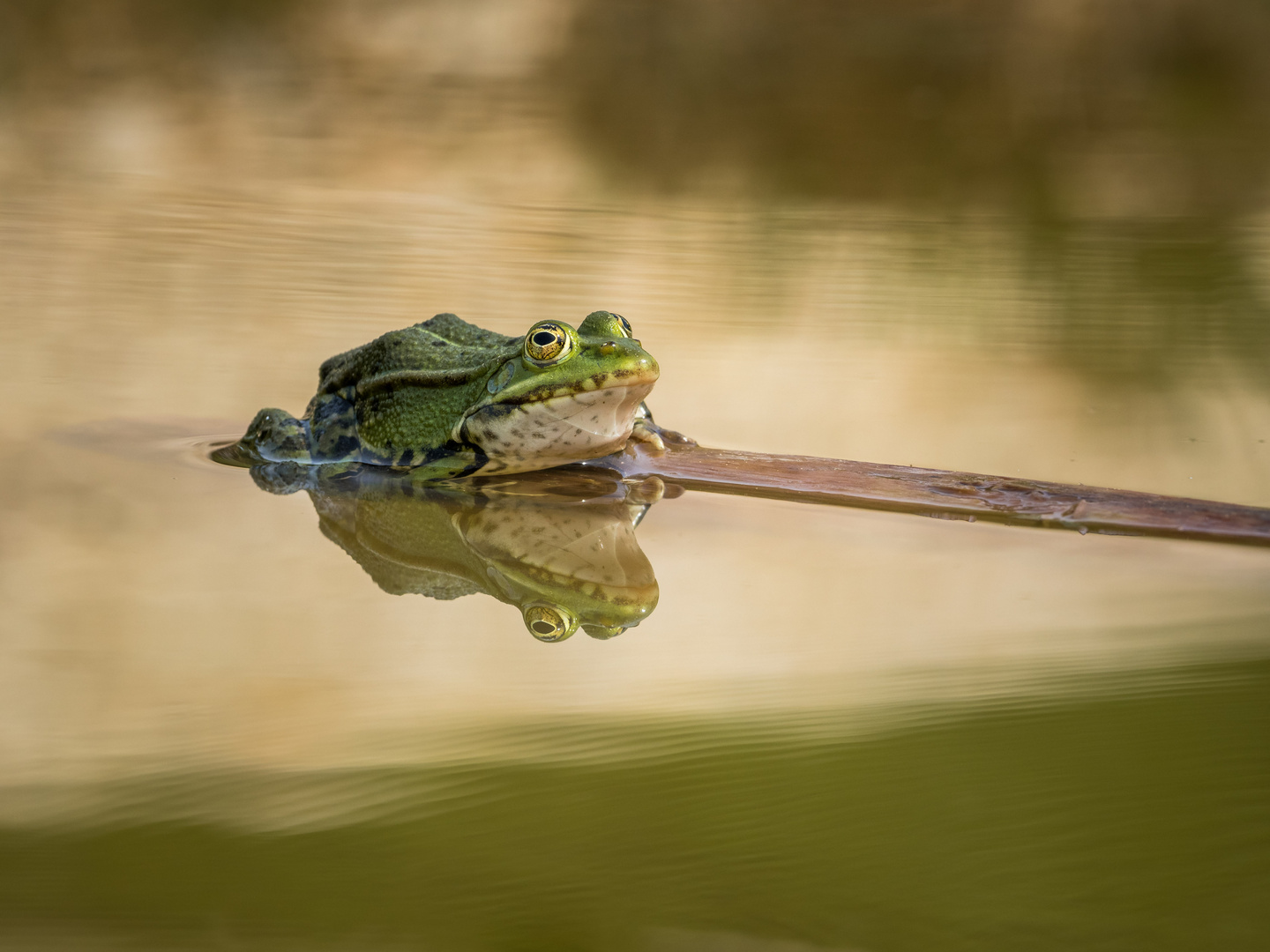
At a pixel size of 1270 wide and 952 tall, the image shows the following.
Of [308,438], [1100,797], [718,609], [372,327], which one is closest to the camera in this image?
[1100,797]

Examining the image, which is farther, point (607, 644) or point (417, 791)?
point (607, 644)

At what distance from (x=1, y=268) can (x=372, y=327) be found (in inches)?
31.6

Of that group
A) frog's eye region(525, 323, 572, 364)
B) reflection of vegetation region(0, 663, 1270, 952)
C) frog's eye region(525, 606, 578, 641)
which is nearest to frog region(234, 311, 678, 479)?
frog's eye region(525, 323, 572, 364)

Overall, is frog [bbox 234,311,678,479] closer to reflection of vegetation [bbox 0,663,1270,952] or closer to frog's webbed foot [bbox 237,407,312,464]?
frog's webbed foot [bbox 237,407,312,464]

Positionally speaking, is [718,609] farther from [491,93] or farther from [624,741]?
[491,93]

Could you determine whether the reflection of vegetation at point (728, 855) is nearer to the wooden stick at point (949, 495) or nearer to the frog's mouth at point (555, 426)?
the wooden stick at point (949, 495)

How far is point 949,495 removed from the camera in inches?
49.9

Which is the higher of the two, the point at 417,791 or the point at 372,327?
the point at 372,327

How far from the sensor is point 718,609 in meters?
0.97

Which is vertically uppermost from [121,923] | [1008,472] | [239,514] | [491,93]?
[491,93]

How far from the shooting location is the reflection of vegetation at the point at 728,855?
1.70ft

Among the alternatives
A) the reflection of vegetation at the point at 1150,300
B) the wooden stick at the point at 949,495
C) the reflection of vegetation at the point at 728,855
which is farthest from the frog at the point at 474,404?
the reflection of vegetation at the point at 1150,300

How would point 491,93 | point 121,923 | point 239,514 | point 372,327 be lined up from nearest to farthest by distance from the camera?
point 121,923 < point 239,514 < point 372,327 < point 491,93

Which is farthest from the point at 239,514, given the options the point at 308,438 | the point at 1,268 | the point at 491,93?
the point at 491,93
